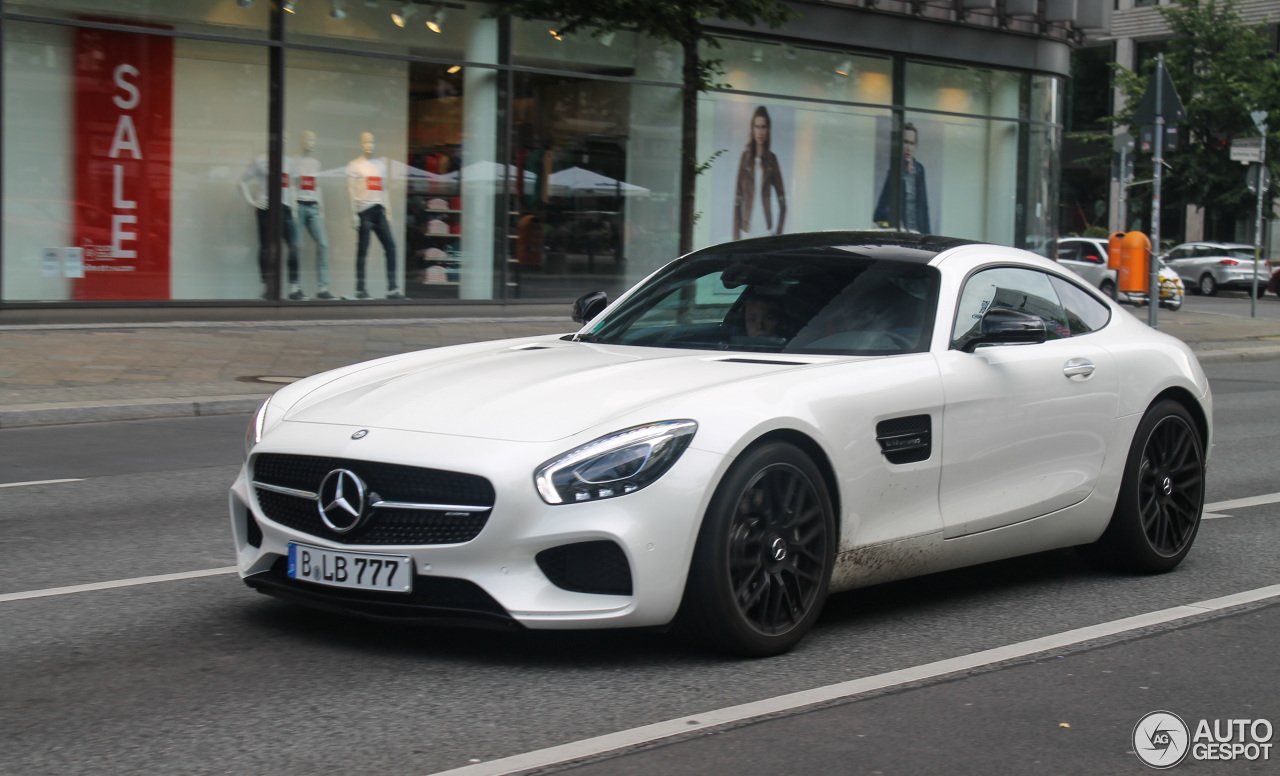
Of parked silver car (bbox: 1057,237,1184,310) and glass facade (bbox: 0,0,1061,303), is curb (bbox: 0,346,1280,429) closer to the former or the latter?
glass facade (bbox: 0,0,1061,303)

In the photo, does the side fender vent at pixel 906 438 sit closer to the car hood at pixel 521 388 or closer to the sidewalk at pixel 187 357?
the car hood at pixel 521 388

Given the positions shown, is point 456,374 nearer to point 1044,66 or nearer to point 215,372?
point 215,372

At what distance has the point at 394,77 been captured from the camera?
20250 millimetres

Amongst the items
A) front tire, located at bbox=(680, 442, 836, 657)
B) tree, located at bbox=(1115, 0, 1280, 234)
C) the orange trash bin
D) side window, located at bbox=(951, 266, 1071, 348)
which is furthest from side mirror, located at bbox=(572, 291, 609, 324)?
tree, located at bbox=(1115, 0, 1280, 234)

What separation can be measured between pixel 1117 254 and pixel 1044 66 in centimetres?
406

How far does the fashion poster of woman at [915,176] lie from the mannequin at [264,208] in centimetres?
1122

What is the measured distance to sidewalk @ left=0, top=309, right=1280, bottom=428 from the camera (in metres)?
11.8

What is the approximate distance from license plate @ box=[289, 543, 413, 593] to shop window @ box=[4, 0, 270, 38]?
14595 millimetres

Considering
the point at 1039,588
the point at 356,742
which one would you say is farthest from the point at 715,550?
the point at 1039,588

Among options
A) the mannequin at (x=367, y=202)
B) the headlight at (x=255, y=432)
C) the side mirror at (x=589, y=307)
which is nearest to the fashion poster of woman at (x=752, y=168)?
the mannequin at (x=367, y=202)

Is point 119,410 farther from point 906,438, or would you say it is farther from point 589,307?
point 906,438

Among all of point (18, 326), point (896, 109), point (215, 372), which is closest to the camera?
point (215, 372)

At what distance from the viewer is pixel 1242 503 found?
841 cm

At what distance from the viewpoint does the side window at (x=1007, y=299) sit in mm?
5656
